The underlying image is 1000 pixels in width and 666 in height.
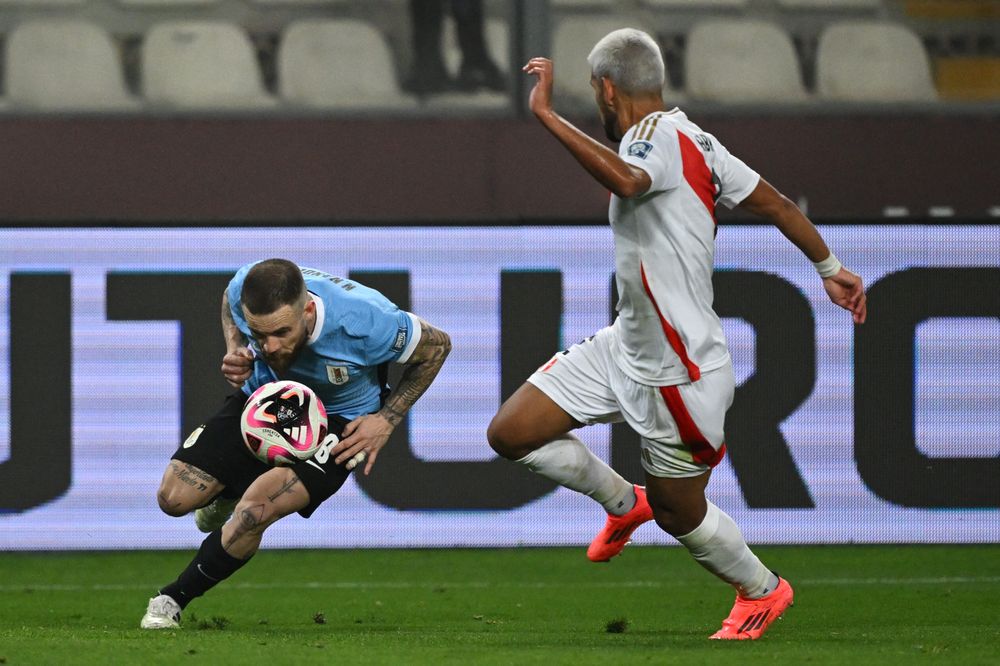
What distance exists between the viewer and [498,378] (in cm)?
739

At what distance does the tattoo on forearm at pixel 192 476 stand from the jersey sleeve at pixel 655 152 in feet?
5.93

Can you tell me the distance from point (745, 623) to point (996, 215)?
3372mm

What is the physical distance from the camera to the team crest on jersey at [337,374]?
5.13 metres

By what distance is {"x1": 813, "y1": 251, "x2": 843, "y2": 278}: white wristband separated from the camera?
4.89 meters

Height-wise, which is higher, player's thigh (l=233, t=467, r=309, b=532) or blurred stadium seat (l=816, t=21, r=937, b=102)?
blurred stadium seat (l=816, t=21, r=937, b=102)

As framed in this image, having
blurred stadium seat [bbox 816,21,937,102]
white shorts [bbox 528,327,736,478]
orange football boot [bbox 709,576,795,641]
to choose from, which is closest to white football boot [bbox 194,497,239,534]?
white shorts [bbox 528,327,736,478]

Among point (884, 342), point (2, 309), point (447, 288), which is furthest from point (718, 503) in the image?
point (2, 309)

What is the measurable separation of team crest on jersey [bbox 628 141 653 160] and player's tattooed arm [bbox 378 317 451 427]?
1106 mm

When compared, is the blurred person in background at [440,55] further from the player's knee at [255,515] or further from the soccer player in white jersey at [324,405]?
the player's knee at [255,515]

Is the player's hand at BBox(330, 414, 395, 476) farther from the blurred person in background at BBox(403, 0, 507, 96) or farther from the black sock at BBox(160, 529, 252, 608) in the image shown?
the blurred person in background at BBox(403, 0, 507, 96)

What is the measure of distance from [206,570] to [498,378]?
103 inches

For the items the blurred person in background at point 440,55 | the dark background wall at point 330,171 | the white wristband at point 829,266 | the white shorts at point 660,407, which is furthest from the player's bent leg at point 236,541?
the blurred person in background at point 440,55

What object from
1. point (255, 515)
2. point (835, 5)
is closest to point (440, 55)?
point (835, 5)

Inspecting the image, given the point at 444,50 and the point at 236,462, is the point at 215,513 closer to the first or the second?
the point at 236,462
